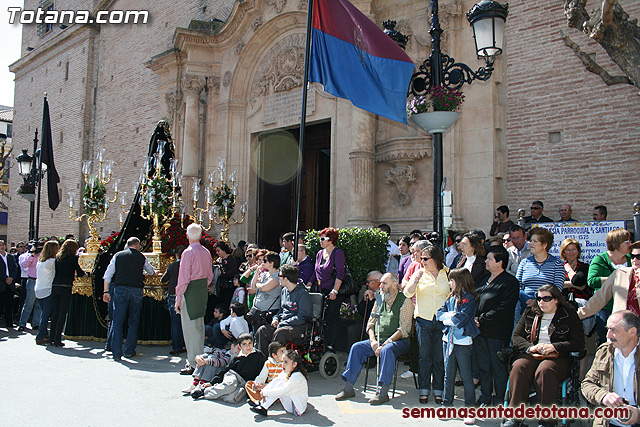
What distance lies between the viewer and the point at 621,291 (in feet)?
18.5

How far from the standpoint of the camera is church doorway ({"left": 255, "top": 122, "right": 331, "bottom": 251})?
55.2ft

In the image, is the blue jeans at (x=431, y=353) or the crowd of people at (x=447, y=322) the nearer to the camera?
the crowd of people at (x=447, y=322)

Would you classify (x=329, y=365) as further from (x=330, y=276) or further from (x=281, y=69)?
(x=281, y=69)

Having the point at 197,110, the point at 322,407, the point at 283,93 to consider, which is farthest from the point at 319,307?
the point at 197,110

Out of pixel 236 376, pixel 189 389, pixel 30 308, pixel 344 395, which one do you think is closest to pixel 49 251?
pixel 30 308

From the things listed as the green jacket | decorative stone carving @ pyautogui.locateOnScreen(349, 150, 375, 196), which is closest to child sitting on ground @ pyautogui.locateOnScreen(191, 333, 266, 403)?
the green jacket

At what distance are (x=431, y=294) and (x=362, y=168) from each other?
271 inches

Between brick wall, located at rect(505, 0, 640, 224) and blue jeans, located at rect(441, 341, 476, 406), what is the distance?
19.1ft

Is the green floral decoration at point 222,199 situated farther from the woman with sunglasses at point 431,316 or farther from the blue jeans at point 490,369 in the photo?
the blue jeans at point 490,369

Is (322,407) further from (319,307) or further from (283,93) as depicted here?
(283,93)

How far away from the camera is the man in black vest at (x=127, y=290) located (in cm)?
909

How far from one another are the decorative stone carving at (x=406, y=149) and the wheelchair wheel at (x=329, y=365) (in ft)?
20.8

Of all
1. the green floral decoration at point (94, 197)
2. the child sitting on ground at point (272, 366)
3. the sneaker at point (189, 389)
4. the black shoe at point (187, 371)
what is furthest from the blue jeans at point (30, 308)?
the child sitting on ground at point (272, 366)

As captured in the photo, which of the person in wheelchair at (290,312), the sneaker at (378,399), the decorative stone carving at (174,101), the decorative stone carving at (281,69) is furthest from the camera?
the decorative stone carving at (174,101)
